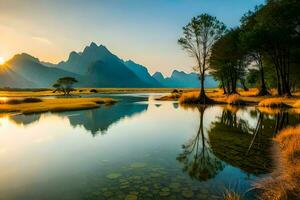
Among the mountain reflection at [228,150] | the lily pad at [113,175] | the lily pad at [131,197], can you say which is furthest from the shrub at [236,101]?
the lily pad at [131,197]

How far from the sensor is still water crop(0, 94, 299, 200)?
33.2 ft

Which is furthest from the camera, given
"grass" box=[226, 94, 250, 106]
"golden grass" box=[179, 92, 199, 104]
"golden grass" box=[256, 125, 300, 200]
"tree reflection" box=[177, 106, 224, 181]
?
"golden grass" box=[179, 92, 199, 104]

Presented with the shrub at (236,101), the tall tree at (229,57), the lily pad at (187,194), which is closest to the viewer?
the lily pad at (187,194)

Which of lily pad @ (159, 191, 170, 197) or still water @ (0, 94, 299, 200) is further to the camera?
still water @ (0, 94, 299, 200)

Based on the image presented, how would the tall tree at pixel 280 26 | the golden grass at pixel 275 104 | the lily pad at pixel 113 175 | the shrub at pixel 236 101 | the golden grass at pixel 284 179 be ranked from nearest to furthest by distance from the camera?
the golden grass at pixel 284 179 → the lily pad at pixel 113 175 → the golden grass at pixel 275 104 → the tall tree at pixel 280 26 → the shrub at pixel 236 101

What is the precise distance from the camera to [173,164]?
45.8 ft

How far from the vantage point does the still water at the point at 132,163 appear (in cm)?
1013

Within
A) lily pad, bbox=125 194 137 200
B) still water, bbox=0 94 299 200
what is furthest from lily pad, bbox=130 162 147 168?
lily pad, bbox=125 194 137 200

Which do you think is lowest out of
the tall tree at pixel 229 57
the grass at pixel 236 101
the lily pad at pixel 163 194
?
the grass at pixel 236 101

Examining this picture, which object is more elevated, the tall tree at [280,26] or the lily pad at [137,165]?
the tall tree at [280,26]

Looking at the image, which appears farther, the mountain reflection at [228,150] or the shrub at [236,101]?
the shrub at [236,101]

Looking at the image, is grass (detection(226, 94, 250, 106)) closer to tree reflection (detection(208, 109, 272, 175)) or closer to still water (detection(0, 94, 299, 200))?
tree reflection (detection(208, 109, 272, 175))

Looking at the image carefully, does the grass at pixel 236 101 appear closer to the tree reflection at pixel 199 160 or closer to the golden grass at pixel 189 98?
the golden grass at pixel 189 98

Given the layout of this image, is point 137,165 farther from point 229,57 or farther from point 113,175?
point 229,57
